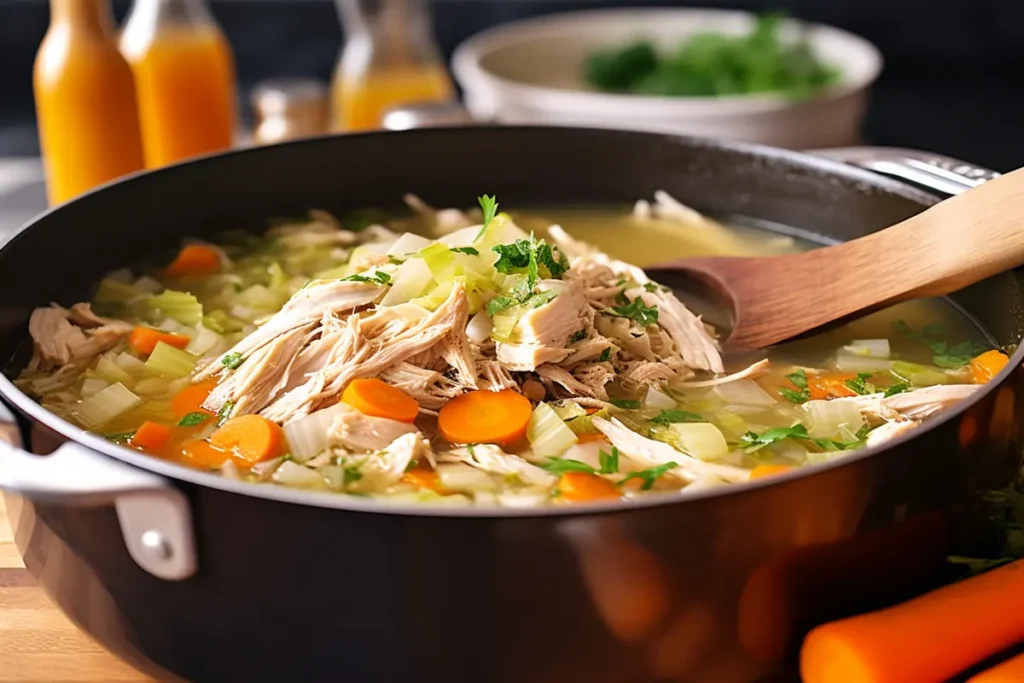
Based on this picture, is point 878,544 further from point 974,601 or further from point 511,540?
point 511,540

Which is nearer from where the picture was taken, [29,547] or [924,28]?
[29,547]

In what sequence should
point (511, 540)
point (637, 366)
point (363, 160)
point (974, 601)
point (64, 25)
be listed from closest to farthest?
point (511, 540) → point (974, 601) → point (637, 366) → point (363, 160) → point (64, 25)

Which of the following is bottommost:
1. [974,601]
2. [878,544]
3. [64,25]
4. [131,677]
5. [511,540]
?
[131,677]

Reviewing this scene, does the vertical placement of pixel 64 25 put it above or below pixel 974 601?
above

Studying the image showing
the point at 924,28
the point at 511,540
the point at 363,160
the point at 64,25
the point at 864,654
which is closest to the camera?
the point at 511,540

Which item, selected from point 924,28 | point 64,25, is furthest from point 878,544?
point 924,28

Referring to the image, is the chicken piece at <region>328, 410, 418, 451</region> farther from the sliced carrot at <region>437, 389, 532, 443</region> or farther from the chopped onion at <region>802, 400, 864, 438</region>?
the chopped onion at <region>802, 400, 864, 438</region>

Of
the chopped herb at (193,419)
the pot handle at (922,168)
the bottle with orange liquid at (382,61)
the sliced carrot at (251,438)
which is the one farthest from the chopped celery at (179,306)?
the bottle with orange liquid at (382,61)

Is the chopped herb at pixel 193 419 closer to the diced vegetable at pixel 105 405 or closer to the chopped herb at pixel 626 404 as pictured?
the diced vegetable at pixel 105 405

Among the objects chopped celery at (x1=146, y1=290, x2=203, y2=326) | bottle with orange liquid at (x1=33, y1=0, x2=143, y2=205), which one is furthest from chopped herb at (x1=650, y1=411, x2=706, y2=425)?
bottle with orange liquid at (x1=33, y1=0, x2=143, y2=205)
